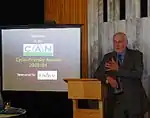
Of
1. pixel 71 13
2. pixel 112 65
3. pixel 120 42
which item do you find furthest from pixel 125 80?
pixel 71 13

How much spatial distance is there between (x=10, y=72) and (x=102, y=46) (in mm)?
1277

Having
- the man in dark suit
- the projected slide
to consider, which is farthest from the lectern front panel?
the projected slide

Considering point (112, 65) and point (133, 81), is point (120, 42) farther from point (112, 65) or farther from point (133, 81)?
point (133, 81)

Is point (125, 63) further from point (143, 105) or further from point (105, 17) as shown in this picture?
point (105, 17)

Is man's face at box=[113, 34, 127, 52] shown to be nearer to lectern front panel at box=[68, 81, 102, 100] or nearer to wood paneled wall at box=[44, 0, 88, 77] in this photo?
lectern front panel at box=[68, 81, 102, 100]

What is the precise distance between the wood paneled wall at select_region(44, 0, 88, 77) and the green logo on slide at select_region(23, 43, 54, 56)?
64 cm

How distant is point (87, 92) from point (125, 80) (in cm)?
44

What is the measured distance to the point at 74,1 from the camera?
5.74 metres

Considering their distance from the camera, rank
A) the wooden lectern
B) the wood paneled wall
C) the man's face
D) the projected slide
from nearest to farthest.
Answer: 1. the wooden lectern
2. the man's face
3. the projected slide
4. the wood paneled wall

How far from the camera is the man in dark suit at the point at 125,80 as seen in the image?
14.2 feet

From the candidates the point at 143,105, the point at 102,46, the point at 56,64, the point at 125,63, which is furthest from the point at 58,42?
the point at 143,105

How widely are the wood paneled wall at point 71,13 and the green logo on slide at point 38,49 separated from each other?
0.64 metres

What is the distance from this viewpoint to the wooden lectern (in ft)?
13.8

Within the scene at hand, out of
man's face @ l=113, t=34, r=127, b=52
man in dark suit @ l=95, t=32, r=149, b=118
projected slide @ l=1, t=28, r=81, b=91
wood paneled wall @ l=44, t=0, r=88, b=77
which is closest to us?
man in dark suit @ l=95, t=32, r=149, b=118
